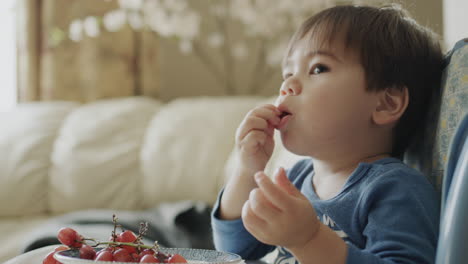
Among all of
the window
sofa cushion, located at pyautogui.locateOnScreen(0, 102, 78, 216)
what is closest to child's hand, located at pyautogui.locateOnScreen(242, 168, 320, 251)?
sofa cushion, located at pyautogui.locateOnScreen(0, 102, 78, 216)

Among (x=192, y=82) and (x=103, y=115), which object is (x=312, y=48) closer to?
(x=103, y=115)

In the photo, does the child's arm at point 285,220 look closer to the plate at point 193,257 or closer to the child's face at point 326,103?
the plate at point 193,257

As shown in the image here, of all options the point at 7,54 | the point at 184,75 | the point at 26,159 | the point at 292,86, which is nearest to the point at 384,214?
the point at 292,86

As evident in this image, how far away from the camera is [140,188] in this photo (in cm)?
234

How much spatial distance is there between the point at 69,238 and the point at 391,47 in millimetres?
566

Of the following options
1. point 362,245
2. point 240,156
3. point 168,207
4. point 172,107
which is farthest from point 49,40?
point 362,245

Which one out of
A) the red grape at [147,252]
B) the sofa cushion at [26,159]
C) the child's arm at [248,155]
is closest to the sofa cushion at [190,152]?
the sofa cushion at [26,159]

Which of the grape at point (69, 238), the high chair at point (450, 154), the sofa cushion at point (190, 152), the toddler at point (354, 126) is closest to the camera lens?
the high chair at point (450, 154)

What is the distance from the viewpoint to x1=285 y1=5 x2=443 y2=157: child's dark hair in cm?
86

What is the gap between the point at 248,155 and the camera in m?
0.94

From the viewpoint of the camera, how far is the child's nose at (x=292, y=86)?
86 centimetres

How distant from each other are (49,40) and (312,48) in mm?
2300

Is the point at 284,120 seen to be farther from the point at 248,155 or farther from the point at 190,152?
the point at 190,152

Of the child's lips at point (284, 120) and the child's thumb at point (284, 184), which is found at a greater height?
the child's lips at point (284, 120)
